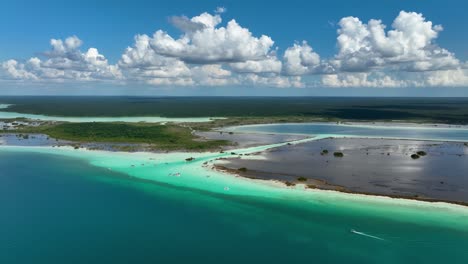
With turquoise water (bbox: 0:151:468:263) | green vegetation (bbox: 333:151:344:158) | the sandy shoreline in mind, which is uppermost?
green vegetation (bbox: 333:151:344:158)

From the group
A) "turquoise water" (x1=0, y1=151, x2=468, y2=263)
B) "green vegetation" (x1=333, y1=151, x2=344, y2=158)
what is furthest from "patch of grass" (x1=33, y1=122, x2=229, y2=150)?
"turquoise water" (x1=0, y1=151, x2=468, y2=263)

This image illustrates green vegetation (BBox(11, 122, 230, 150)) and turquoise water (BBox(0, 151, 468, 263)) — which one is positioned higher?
green vegetation (BBox(11, 122, 230, 150))

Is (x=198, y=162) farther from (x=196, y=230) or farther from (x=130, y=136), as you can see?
(x=130, y=136)

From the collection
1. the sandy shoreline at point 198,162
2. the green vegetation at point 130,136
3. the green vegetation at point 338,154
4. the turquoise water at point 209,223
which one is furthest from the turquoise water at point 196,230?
the green vegetation at point 130,136

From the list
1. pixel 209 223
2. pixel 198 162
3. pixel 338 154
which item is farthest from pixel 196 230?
pixel 338 154

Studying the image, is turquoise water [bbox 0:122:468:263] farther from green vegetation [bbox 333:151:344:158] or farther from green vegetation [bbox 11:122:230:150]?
green vegetation [bbox 11:122:230:150]

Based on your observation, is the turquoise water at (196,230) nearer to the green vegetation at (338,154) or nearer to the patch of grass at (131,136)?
the green vegetation at (338,154)

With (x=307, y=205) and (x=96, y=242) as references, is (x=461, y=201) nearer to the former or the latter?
(x=307, y=205)
